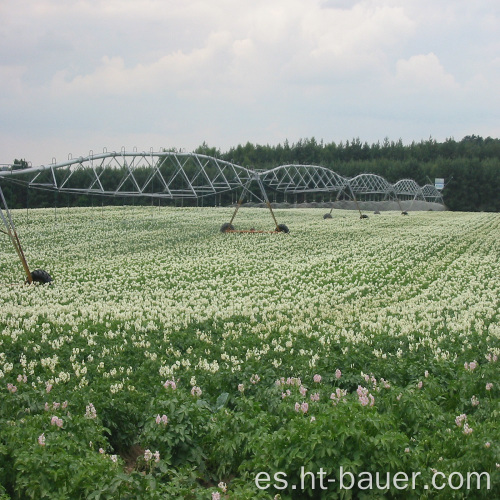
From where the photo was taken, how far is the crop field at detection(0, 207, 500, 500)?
609 centimetres

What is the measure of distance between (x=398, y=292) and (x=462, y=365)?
9719 millimetres

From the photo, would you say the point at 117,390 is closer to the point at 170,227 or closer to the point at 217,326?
the point at 217,326

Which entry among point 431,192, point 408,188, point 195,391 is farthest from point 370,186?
point 195,391

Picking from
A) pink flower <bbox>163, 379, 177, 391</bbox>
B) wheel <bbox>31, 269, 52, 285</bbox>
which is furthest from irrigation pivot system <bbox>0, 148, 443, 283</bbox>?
pink flower <bbox>163, 379, 177, 391</bbox>

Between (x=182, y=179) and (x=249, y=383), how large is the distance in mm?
56502

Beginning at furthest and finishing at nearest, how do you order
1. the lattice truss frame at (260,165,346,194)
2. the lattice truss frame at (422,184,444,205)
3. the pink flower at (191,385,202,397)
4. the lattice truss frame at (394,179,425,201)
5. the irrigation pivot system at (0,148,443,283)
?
the lattice truss frame at (422,184,444,205)
the lattice truss frame at (394,179,425,201)
the lattice truss frame at (260,165,346,194)
the irrigation pivot system at (0,148,443,283)
the pink flower at (191,385,202,397)

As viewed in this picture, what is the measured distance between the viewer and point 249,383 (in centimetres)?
926

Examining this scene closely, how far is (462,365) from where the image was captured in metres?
9.99

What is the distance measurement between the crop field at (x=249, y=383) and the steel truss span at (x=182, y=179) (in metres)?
10.1

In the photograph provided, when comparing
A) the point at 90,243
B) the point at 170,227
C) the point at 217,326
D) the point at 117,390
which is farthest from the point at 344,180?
the point at 117,390

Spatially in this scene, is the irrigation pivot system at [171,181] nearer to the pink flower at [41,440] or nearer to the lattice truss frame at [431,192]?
the lattice truss frame at [431,192]

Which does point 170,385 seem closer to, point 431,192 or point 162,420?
point 162,420

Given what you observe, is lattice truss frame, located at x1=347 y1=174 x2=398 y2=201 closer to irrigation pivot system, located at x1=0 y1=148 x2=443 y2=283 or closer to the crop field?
irrigation pivot system, located at x1=0 y1=148 x2=443 y2=283

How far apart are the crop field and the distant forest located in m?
71.5
